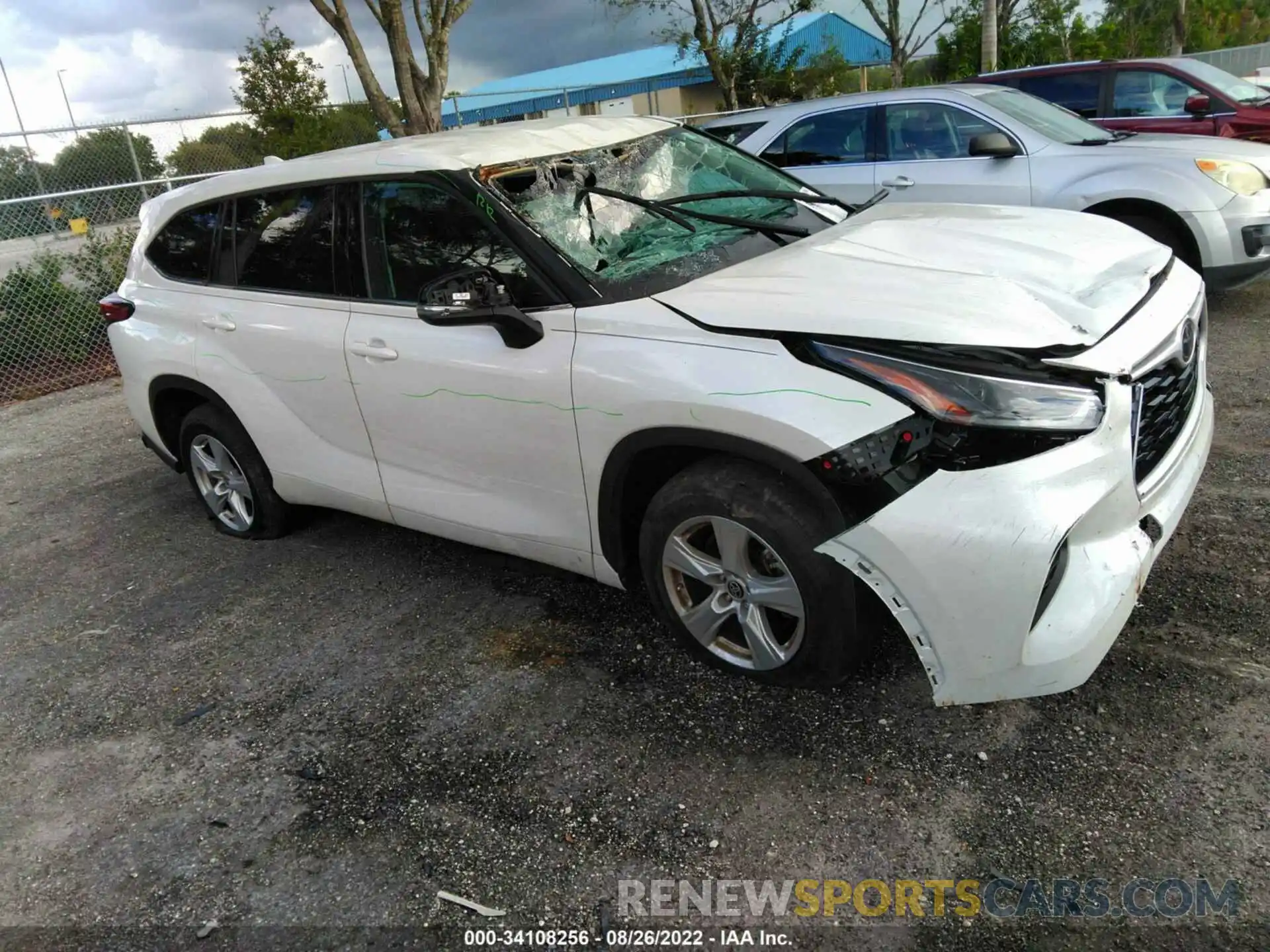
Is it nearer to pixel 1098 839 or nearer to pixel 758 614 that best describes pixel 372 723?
pixel 758 614

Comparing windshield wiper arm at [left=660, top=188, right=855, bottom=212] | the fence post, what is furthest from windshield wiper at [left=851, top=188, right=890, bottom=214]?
the fence post

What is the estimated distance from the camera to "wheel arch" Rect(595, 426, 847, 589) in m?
2.57

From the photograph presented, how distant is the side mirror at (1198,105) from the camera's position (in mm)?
8805

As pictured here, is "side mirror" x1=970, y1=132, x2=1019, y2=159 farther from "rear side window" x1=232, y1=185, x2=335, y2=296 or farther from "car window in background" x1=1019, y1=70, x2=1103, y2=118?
"rear side window" x1=232, y1=185, x2=335, y2=296

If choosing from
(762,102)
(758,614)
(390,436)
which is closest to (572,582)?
(390,436)

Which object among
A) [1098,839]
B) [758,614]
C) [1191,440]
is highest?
[1191,440]

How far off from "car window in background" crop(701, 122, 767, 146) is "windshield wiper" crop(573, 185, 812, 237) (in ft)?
15.1

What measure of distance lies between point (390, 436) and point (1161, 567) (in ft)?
9.65

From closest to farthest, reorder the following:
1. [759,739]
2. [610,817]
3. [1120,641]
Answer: [610,817]
[759,739]
[1120,641]

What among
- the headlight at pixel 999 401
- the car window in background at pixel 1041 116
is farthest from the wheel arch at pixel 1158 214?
the headlight at pixel 999 401

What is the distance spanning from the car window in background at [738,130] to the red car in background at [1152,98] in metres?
3.24

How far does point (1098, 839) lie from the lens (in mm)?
2348

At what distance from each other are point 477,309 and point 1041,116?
6.00 metres

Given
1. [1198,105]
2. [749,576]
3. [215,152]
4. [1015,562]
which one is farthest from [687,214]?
[215,152]
